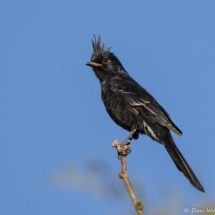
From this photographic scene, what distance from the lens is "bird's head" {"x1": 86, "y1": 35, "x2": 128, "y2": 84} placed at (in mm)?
7715

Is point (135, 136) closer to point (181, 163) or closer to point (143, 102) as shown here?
point (143, 102)

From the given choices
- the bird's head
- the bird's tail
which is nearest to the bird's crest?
the bird's head

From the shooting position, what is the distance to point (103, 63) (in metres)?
7.81

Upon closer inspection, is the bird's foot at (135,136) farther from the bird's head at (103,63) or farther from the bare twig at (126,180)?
the bare twig at (126,180)

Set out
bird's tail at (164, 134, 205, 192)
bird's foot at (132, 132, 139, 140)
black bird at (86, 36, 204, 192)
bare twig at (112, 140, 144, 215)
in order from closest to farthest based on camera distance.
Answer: bare twig at (112, 140, 144, 215) < bird's tail at (164, 134, 205, 192) < black bird at (86, 36, 204, 192) < bird's foot at (132, 132, 139, 140)

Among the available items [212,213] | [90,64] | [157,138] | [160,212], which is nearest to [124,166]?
[160,212]

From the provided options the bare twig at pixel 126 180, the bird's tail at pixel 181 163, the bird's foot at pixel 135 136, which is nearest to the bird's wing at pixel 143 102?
the bird's tail at pixel 181 163

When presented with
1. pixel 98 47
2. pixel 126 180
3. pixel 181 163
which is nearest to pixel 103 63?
pixel 98 47

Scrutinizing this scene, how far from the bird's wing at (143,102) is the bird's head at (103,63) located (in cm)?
33

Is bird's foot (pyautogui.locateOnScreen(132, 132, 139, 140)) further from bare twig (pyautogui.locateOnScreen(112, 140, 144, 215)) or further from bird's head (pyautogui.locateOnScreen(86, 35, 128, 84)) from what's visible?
bare twig (pyautogui.locateOnScreen(112, 140, 144, 215))

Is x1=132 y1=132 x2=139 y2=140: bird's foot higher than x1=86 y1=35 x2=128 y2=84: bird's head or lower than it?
lower

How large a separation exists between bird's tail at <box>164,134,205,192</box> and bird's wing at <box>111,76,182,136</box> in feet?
0.95

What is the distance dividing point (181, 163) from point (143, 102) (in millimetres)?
1517

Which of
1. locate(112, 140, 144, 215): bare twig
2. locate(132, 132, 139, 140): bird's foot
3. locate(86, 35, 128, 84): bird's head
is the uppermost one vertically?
locate(86, 35, 128, 84): bird's head
